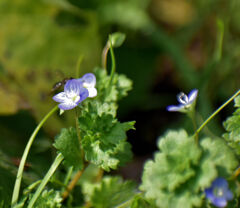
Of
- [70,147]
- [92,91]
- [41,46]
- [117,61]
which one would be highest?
[92,91]

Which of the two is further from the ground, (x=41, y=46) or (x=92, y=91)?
(x=92, y=91)

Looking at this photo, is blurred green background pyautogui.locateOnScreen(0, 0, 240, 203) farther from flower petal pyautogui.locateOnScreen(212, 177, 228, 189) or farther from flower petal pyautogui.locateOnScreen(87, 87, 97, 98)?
flower petal pyautogui.locateOnScreen(212, 177, 228, 189)

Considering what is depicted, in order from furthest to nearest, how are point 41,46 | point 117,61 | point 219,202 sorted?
point 117,61
point 41,46
point 219,202

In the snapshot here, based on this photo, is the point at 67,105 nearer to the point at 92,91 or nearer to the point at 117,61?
the point at 92,91

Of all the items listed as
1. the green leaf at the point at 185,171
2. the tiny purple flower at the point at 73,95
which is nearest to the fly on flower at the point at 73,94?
the tiny purple flower at the point at 73,95

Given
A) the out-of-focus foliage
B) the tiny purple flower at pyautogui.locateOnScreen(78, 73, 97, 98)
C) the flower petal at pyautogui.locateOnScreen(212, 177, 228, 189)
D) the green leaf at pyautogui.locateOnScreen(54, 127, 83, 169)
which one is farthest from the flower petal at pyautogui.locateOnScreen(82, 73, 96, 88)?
the out-of-focus foliage

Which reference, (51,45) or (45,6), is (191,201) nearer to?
(51,45)

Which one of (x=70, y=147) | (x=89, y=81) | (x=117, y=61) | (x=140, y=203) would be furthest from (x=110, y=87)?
(x=117, y=61)
